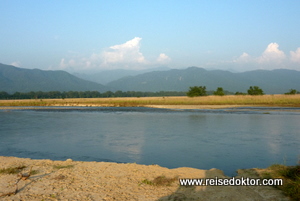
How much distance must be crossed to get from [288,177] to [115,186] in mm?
4623

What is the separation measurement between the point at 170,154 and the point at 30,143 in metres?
7.38

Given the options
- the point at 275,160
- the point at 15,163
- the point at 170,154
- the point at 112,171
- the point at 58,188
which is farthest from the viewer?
the point at 170,154

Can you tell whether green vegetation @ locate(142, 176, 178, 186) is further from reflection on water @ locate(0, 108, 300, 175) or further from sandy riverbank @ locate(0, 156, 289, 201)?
reflection on water @ locate(0, 108, 300, 175)

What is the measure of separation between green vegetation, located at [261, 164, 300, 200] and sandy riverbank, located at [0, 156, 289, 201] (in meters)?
0.22

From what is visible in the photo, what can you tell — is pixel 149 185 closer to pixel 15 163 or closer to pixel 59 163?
pixel 59 163

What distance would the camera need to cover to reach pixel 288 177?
7727 mm

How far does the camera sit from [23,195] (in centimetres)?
665

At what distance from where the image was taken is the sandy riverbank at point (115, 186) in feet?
21.8

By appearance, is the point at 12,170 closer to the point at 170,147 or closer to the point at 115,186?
the point at 115,186

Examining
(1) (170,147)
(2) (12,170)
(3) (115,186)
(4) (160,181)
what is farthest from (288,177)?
(2) (12,170)

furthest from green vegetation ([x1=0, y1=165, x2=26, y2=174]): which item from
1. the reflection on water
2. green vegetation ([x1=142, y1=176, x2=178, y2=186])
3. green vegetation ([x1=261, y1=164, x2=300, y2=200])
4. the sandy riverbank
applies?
green vegetation ([x1=261, y1=164, x2=300, y2=200])

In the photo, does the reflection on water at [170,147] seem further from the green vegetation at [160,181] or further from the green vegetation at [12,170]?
the green vegetation at [12,170]

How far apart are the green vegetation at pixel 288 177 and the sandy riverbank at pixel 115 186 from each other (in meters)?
0.22

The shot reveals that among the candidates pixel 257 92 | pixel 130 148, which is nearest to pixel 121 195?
pixel 130 148
